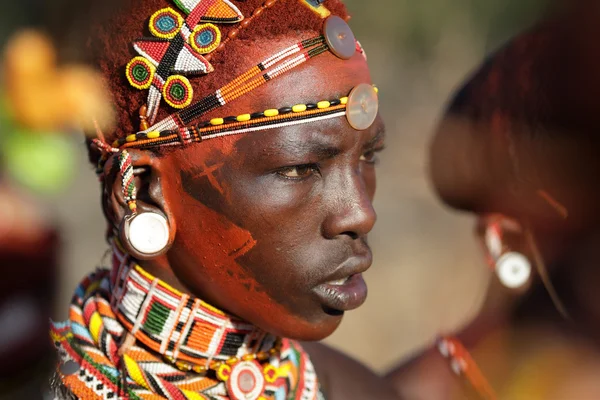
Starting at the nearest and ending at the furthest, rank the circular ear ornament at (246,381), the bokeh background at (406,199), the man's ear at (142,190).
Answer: the man's ear at (142,190) < the circular ear ornament at (246,381) < the bokeh background at (406,199)

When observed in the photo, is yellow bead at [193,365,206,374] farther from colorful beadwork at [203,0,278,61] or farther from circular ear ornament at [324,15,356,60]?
circular ear ornament at [324,15,356,60]

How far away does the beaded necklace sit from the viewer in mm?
2150

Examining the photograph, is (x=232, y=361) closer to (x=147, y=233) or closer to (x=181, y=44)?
(x=147, y=233)

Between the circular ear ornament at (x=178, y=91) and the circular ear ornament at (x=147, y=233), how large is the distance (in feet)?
1.09

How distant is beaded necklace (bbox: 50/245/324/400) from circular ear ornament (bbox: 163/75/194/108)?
21.7 inches

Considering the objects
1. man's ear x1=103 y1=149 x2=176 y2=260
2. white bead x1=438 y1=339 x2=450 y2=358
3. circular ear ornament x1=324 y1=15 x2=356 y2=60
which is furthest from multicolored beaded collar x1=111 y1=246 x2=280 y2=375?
white bead x1=438 y1=339 x2=450 y2=358

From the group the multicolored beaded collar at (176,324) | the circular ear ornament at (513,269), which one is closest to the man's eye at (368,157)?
the multicolored beaded collar at (176,324)

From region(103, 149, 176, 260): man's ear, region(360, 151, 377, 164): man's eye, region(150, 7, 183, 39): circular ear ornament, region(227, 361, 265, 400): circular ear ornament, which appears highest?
Result: region(150, 7, 183, 39): circular ear ornament

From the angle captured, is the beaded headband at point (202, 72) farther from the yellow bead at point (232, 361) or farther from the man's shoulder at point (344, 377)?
the man's shoulder at point (344, 377)

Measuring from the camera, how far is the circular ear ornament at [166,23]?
6.64 ft

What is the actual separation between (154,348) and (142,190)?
0.49 metres

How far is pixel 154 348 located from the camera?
2.17 m

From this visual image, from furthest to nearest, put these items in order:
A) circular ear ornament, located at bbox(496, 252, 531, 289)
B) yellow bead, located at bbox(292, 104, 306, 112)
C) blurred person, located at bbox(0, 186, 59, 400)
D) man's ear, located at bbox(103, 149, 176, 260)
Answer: circular ear ornament, located at bbox(496, 252, 531, 289)
blurred person, located at bbox(0, 186, 59, 400)
man's ear, located at bbox(103, 149, 176, 260)
yellow bead, located at bbox(292, 104, 306, 112)

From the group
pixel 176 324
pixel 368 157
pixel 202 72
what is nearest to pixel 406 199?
pixel 368 157
